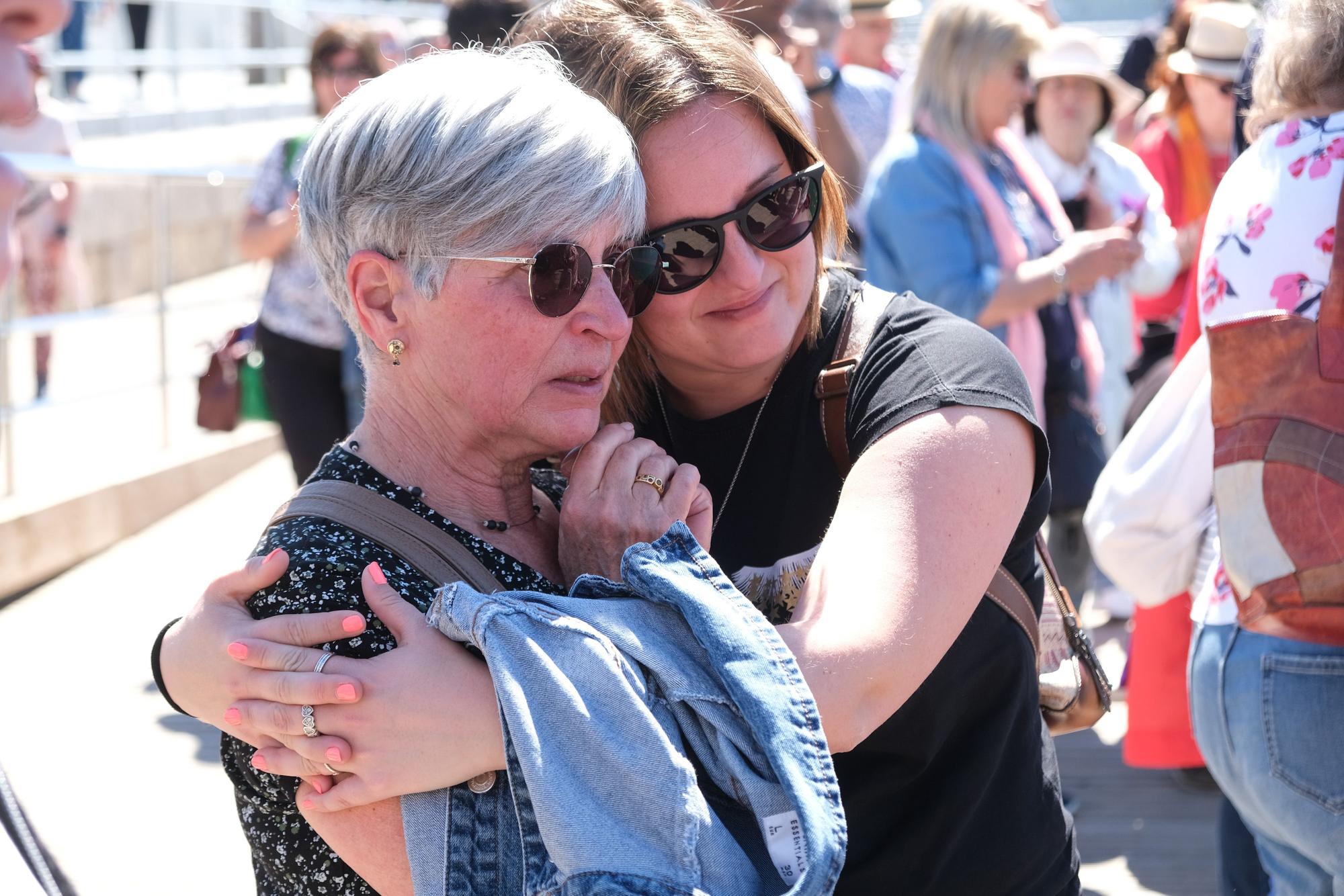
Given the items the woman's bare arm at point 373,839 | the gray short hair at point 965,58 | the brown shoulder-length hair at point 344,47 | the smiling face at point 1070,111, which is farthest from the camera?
the brown shoulder-length hair at point 344,47

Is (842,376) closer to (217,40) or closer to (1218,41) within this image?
(1218,41)

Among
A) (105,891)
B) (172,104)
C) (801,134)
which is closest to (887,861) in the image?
(801,134)

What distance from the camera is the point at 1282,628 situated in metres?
2.09

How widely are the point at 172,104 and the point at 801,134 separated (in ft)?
45.0

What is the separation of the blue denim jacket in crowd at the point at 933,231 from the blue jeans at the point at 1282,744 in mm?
1994

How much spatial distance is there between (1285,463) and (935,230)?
2299mm

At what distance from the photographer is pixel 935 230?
Result: 4.22m

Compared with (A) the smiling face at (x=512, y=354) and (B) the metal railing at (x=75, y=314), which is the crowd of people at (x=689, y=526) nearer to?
(A) the smiling face at (x=512, y=354)

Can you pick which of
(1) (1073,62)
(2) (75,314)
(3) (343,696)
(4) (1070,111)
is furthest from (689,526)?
(2) (75,314)

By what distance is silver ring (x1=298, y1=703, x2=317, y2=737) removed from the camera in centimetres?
140

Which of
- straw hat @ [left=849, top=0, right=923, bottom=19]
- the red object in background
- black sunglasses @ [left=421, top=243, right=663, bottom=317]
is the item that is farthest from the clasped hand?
straw hat @ [left=849, top=0, right=923, bottom=19]

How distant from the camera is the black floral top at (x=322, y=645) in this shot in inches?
59.2

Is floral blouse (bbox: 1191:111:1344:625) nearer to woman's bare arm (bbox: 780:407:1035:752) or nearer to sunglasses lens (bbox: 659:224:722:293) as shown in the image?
woman's bare arm (bbox: 780:407:1035:752)

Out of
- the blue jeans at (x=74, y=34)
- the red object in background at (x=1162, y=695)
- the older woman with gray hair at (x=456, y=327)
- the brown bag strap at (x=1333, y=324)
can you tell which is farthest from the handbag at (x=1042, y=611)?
the blue jeans at (x=74, y=34)
